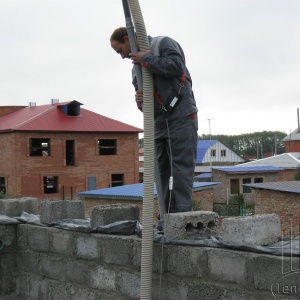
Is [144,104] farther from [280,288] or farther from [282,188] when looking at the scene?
[282,188]

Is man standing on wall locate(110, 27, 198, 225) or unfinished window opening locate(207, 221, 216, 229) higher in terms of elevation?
man standing on wall locate(110, 27, 198, 225)

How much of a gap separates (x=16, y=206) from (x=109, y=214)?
1638 millimetres

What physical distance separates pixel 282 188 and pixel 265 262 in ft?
67.2

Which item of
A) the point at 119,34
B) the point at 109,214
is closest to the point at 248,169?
the point at 109,214

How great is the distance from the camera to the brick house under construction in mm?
37594

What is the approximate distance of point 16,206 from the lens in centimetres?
616

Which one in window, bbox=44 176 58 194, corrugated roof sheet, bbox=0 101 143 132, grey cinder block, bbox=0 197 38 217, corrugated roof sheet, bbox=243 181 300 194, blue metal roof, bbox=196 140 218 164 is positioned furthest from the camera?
blue metal roof, bbox=196 140 218 164

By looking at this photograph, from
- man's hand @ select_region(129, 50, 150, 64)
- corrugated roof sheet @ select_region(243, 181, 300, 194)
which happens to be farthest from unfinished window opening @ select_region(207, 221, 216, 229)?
corrugated roof sheet @ select_region(243, 181, 300, 194)

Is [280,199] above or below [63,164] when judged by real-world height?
below

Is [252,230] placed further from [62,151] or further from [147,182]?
[62,151]

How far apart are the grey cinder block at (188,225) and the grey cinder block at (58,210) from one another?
1597 millimetres

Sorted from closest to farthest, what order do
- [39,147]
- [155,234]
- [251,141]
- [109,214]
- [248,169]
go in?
[155,234] → [109,214] → [39,147] → [248,169] → [251,141]

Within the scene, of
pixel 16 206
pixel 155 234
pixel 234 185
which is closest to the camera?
pixel 155 234

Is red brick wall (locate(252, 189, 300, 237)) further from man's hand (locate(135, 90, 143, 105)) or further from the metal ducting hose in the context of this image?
the metal ducting hose
